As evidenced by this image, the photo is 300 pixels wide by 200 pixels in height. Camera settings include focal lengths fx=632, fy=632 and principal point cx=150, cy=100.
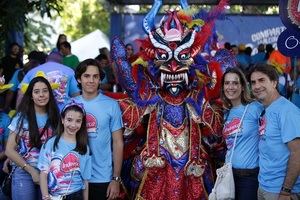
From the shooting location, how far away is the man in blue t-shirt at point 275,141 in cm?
461

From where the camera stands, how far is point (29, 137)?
5.41 metres

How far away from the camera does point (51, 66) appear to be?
6.87m

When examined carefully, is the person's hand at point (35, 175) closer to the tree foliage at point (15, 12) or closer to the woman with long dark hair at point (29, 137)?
the woman with long dark hair at point (29, 137)

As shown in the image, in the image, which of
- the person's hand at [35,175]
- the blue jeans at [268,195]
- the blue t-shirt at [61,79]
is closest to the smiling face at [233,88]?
the blue jeans at [268,195]

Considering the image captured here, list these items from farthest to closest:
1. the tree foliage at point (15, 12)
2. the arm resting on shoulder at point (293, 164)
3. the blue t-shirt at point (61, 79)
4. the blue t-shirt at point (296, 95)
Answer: the tree foliage at point (15, 12) < the blue t-shirt at point (296, 95) < the blue t-shirt at point (61, 79) < the arm resting on shoulder at point (293, 164)

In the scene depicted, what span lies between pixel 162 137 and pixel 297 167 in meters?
1.66

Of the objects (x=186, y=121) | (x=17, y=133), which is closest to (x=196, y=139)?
(x=186, y=121)

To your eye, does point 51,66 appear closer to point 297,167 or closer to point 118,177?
point 118,177

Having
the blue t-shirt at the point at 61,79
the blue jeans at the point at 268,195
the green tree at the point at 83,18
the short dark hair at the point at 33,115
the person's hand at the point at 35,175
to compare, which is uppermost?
the green tree at the point at 83,18

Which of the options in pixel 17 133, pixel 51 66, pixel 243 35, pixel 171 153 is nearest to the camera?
pixel 17 133

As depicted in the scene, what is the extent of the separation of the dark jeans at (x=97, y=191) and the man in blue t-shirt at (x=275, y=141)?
139cm

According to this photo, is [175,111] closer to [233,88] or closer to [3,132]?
[233,88]

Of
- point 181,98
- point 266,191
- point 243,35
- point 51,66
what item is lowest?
point 266,191

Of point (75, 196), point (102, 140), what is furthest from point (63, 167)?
point (102, 140)
